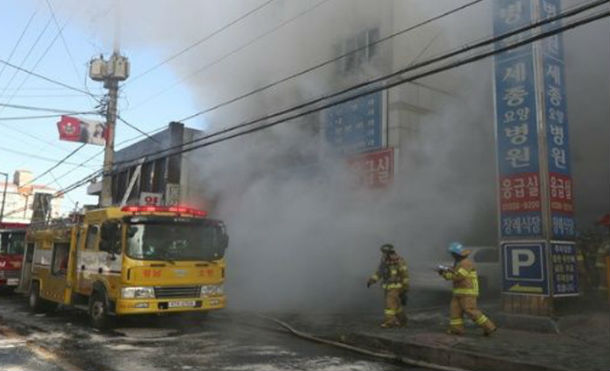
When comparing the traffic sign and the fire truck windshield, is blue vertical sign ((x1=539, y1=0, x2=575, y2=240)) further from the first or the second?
the fire truck windshield

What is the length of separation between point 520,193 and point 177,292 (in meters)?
4.76

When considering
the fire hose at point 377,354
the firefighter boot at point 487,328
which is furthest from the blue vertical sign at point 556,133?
the fire hose at point 377,354

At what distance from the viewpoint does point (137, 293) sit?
7789mm

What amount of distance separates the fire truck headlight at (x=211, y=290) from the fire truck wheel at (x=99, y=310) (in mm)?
1337

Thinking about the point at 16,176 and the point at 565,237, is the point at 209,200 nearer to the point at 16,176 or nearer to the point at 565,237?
the point at 565,237

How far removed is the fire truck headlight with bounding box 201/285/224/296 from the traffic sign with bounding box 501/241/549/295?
395 centimetres

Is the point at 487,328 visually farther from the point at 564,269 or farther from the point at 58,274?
the point at 58,274

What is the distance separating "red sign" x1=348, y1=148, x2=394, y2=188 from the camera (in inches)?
409

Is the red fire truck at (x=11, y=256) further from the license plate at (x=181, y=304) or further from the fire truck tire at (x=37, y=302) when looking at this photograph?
the license plate at (x=181, y=304)

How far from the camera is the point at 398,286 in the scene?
787cm

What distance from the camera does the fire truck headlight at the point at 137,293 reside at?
776 centimetres

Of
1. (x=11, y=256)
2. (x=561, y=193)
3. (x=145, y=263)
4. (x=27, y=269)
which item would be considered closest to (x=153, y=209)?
(x=145, y=263)

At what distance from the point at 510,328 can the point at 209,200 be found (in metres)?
8.07

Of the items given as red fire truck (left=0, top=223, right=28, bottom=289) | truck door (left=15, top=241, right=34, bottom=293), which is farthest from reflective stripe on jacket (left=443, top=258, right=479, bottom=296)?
red fire truck (left=0, top=223, right=28, bottom=289)
